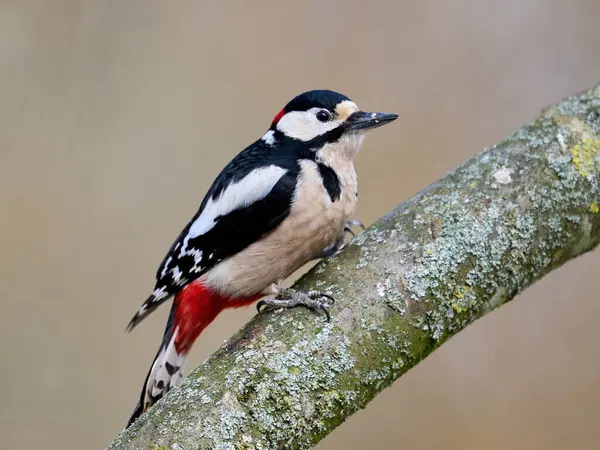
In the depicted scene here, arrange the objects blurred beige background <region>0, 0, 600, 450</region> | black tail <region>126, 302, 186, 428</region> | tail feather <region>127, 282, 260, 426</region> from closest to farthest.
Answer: black tail <region>126, 302, 186, 428</region> < tail feather <region>127, 282, 260, 426</region> < blurred beige background <region>0, 0, 600, 450</region>

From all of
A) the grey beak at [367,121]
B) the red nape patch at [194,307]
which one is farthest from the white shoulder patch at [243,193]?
the grey beak at [367,121]

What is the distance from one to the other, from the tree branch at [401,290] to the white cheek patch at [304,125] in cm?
48

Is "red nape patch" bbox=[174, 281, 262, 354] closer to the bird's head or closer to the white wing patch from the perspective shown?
the white wing patch

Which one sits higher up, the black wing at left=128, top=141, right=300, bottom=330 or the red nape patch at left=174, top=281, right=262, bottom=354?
the black wing at left=128, top=141, right=300, bottom=330

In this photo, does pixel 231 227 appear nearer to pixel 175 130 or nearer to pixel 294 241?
pixel 294 241

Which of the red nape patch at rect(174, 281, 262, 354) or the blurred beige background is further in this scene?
the blurred beige background

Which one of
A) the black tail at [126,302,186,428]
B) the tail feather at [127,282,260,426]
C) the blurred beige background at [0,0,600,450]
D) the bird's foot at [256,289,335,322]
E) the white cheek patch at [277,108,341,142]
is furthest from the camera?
the blurred beige background at [0,0,600,450]

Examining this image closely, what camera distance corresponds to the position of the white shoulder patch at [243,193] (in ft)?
7.07

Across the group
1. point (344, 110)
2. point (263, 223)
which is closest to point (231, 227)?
point (263, 223)

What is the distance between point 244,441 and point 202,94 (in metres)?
2.64

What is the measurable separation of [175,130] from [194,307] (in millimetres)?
1727

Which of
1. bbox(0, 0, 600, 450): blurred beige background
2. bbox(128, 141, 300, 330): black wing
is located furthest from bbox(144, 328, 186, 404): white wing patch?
bbox(0, 0, 600, 450): blurred beige background

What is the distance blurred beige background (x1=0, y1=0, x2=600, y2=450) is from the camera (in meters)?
3.42

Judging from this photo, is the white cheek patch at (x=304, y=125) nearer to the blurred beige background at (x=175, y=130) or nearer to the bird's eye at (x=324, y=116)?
the bird's eye at (x=324, y=116)
